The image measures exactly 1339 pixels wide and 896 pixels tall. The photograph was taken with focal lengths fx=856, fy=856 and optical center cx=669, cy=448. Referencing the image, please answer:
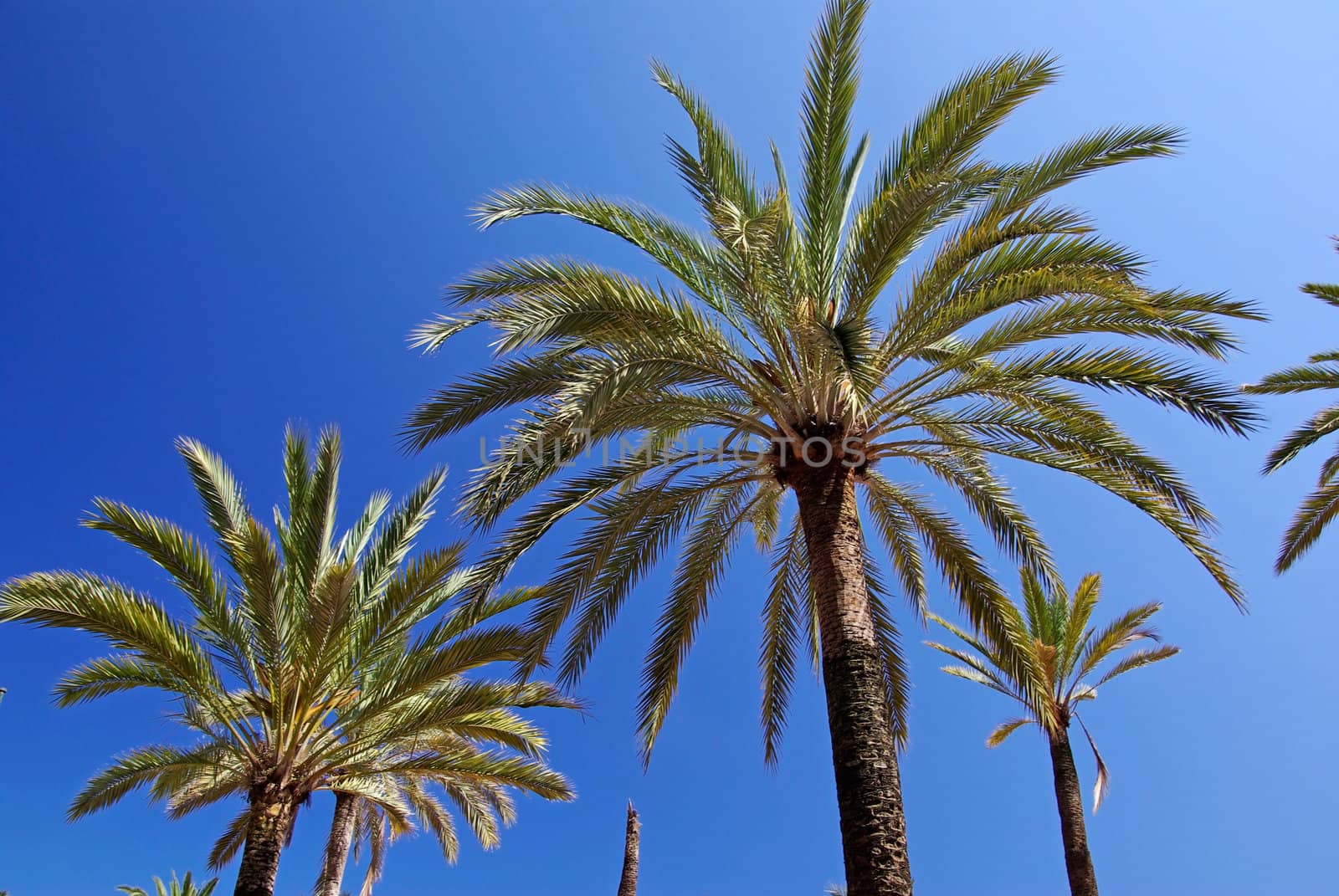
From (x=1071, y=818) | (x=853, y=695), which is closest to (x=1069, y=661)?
(x=1071, y=818)

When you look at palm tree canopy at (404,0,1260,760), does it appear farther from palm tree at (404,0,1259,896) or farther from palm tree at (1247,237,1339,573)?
palm tree at (1247,237,1339,573)

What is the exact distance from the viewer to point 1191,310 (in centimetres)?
716

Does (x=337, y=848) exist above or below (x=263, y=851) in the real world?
above

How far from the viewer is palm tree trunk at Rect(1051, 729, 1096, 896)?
13.1 m

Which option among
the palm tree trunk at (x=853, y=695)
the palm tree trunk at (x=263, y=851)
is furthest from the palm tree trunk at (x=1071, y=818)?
the palm tree trunk at (x=263, y=851)

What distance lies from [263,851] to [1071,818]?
1165cm

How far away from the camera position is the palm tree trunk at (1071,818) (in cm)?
1313

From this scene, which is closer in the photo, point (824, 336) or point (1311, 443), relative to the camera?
point (824, 336)

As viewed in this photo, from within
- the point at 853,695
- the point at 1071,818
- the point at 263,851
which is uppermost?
the point at 1071,818

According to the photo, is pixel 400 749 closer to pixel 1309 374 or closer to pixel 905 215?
pixel 905 215

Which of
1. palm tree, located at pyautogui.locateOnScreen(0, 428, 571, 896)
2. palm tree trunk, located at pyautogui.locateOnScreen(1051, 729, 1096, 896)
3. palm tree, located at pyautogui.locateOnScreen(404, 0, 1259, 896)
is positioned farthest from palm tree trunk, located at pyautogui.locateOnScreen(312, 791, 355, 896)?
Answer: palm tree trunk, located at pyautogui.locateOnScreen(1051, 729, 1096, 896)

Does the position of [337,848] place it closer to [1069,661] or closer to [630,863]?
[630,863]

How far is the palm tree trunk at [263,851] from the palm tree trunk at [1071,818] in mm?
11136

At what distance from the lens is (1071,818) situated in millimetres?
13508
